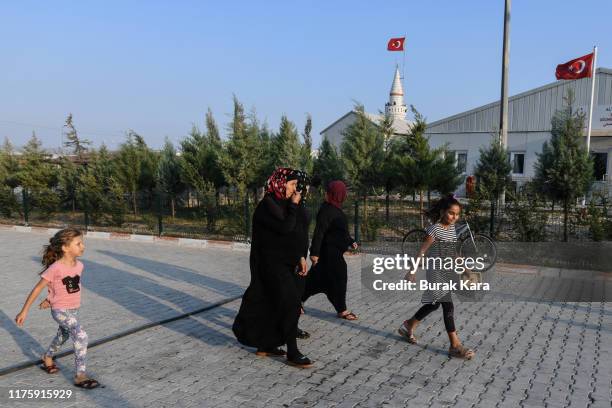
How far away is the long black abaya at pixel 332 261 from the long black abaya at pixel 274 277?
3.69 ft

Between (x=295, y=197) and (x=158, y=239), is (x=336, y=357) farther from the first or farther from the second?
(x=158, y=239)

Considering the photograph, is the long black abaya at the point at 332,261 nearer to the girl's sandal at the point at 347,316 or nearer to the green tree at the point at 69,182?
the girl's sandal at the point at 347,316

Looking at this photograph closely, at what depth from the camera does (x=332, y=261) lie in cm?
575

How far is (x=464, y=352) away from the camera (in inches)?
180

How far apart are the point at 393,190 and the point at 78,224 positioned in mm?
10682

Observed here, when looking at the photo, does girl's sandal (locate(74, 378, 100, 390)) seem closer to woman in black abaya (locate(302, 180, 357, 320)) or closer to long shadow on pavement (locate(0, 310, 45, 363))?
long shadow on pavement (locate(0, 310, 45, 363))

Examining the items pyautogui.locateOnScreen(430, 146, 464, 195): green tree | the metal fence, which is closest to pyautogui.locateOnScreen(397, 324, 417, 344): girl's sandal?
the metal fence

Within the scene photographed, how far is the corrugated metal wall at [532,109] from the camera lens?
19719 mm

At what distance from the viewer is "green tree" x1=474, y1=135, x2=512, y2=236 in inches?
462

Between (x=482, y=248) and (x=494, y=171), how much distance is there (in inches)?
137

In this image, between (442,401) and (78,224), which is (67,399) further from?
(78,224)

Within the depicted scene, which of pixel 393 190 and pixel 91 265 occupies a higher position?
pixel 393 190

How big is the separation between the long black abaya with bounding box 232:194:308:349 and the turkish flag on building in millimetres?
16857

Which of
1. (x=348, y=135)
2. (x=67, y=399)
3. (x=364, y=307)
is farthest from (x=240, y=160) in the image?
(x=67, y=399)
